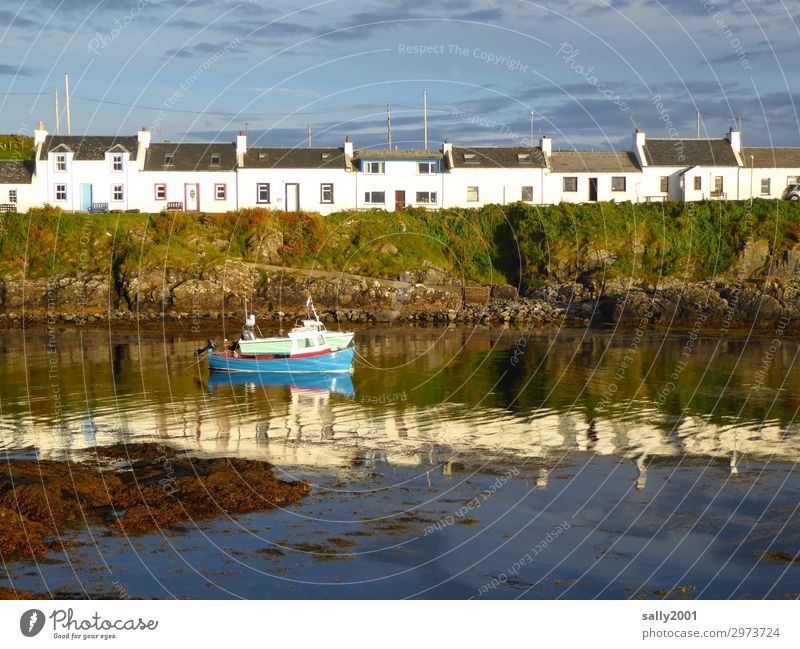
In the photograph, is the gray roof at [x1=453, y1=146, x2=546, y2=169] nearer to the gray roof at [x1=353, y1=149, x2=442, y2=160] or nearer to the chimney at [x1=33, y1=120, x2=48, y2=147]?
the gray roof at [x1=353, y1=149, x2=442, y2=160]

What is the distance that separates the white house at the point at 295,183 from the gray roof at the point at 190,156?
1.40m

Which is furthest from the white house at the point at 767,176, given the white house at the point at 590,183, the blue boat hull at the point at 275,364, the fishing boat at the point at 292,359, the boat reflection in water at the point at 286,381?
the boat reflection in water at the point at 286,381

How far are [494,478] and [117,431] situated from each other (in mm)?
13903

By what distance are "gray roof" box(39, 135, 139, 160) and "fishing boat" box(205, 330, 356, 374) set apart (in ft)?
120

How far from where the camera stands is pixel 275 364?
4938cm

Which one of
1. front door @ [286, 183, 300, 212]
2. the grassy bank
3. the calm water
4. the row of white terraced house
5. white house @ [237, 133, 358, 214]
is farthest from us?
front door @ [286, 183, 300, 212]

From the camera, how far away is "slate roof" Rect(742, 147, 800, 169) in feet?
272

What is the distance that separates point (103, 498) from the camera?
83.2 ft

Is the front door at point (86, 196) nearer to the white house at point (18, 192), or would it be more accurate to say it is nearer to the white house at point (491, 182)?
the white house at point (18, 192)

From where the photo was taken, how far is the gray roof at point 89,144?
80688 mm

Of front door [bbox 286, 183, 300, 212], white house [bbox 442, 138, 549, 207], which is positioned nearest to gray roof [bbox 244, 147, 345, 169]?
front door [bbox 286, 183, 300, 212]

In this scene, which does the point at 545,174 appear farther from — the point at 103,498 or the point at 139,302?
the point at 103,498

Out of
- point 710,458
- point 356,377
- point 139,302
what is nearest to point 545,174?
point 139,302
